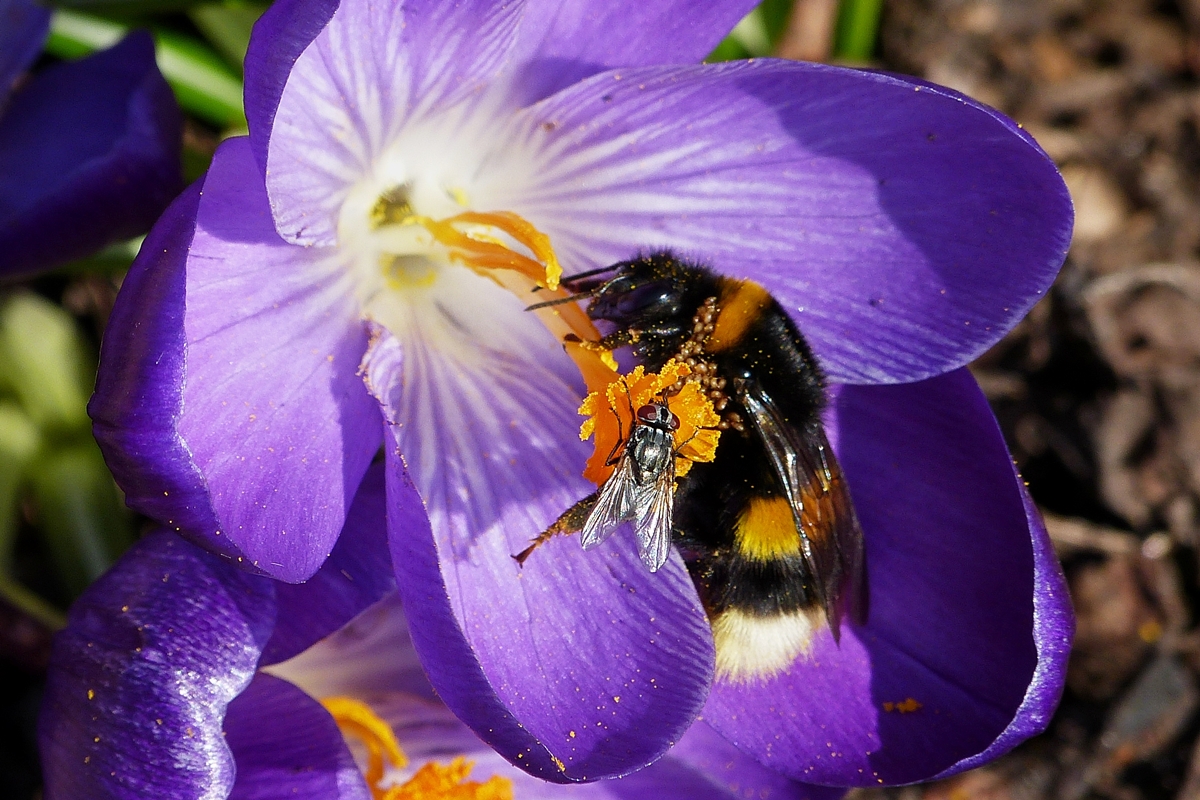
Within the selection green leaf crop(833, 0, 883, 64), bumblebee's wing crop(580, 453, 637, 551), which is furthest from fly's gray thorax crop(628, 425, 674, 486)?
green leaf crop(833, 0, 883, 64)

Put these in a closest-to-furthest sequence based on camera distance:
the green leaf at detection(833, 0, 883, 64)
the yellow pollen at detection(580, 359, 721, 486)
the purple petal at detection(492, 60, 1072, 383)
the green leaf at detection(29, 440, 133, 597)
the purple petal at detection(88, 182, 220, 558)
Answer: the purple petal at detection(88, 182, 220, 558) < the yellow pollen at detection(580, 359, 721, 486) < the purple petal at detection(492, 60, 1072, 383) < the green leaf at detection(29, 440, 133, 597) < the green leaf at detection(833, 0, 883, 64)

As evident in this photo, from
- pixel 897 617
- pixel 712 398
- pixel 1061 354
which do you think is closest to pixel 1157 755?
pixel 1061 354

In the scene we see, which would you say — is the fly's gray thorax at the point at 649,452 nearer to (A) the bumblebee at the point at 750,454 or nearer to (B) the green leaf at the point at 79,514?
(A) the bumblebee at the point at 750,454

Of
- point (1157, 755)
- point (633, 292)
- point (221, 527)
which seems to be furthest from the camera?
point (1157, 755)

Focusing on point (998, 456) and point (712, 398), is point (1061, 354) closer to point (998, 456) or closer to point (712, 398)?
point (998, 456)

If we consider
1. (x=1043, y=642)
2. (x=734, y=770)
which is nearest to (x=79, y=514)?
(x=734, y=770)

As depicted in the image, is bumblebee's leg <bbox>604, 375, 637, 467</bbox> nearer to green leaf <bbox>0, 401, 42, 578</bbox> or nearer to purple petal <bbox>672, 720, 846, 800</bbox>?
purple petal <bbox>672, 720, 846, 800</bbox>

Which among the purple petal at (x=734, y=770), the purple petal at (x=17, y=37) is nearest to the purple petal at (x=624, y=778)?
the purple petal at (x=734, y=770)

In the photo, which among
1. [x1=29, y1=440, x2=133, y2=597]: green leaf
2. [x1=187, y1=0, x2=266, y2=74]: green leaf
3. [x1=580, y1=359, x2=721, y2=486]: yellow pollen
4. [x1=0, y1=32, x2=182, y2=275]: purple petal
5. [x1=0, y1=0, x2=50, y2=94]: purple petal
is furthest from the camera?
[x1=187, y1=0, x2=266, y2=74]: green leaf
